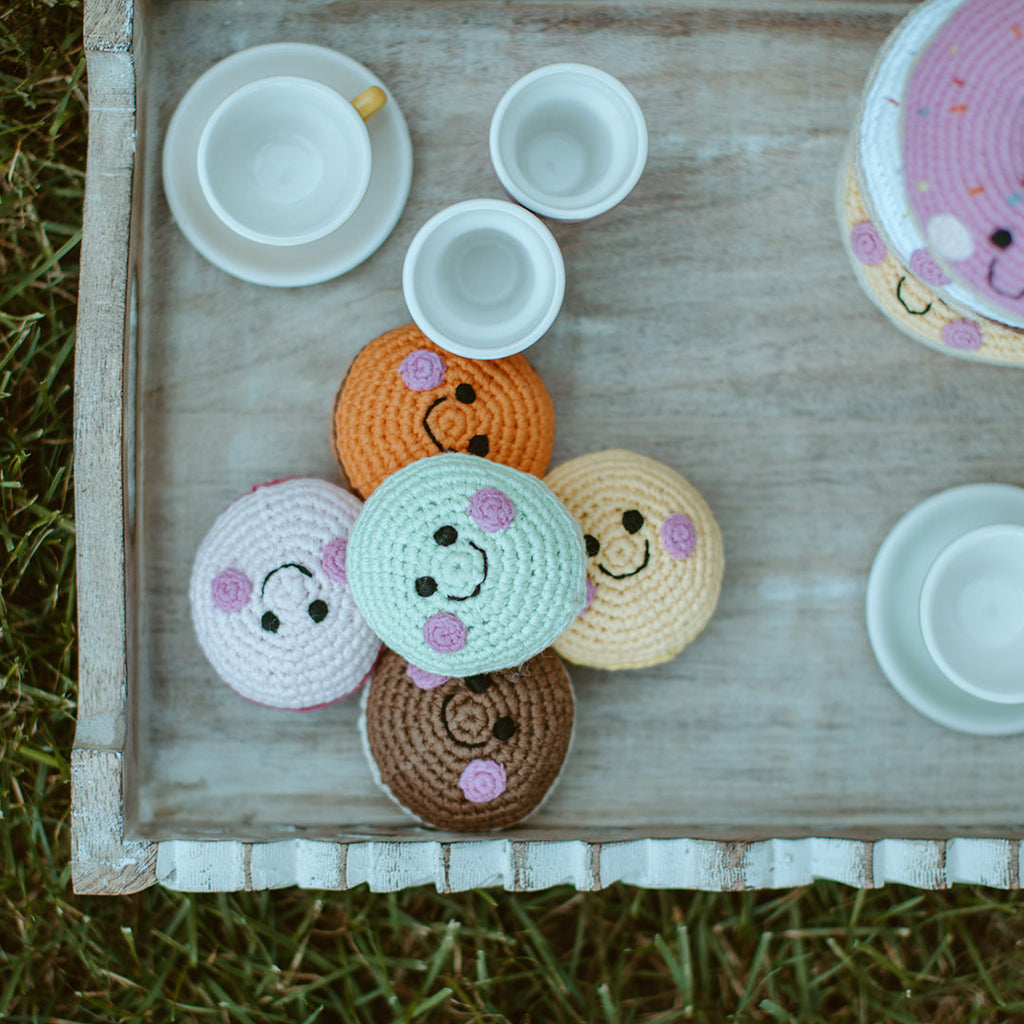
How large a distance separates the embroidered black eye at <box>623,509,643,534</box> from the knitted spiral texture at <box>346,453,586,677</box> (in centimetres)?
→ 5

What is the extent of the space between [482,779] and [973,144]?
415 mm

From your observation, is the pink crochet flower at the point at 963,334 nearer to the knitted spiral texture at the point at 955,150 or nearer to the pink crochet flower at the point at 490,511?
the knitted spiral texture at the point at 955,150

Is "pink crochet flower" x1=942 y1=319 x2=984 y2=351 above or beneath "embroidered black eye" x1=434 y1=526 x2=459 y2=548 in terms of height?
above

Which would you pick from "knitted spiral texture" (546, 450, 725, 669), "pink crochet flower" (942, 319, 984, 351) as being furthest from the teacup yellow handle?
"pink crochet flower" (942, 319, 984, 351)

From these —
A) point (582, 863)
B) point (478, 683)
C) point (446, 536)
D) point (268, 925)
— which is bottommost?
point (268, 925)

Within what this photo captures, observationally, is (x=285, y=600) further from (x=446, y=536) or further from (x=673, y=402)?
(x=673, y=402)

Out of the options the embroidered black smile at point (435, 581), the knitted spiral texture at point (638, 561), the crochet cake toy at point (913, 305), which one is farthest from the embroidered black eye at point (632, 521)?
the crochet cake toy at point (913, 305)

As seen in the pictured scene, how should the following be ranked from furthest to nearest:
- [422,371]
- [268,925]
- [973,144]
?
[268,925]
[422,371]
[973,144]

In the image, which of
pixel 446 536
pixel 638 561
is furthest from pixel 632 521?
pixel 446 536

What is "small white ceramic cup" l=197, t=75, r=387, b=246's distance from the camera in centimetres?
60

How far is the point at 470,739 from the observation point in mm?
573

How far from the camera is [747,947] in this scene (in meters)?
0.79

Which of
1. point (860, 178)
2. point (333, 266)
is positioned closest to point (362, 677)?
point (333, 266)

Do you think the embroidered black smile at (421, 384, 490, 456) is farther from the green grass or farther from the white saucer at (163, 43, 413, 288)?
the green grass
